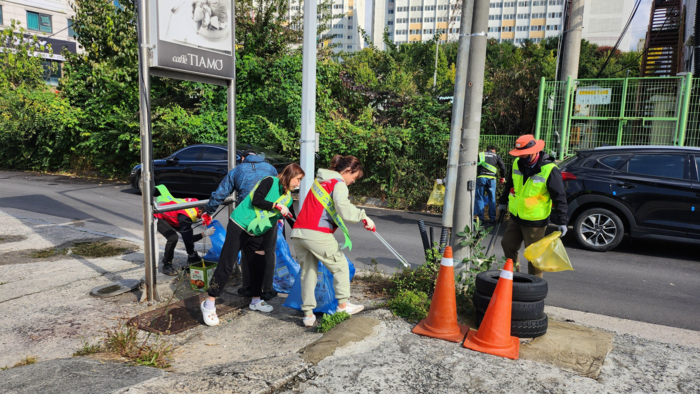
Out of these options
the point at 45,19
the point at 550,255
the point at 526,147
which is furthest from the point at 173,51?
the point at 45,19

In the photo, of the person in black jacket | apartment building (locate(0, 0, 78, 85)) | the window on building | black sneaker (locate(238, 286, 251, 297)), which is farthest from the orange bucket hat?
the window on building

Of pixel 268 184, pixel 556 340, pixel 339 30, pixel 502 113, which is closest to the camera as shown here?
pixel 556 340

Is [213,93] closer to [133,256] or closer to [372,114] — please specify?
[372,114]

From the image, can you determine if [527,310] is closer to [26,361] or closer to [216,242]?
[216,242]

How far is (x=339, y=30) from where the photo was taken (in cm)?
14088

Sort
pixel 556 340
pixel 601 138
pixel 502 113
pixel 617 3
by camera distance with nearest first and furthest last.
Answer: pixel 556 340
pixel 601 138
pixel 502 113
pixel 617 3

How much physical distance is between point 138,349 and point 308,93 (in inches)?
127

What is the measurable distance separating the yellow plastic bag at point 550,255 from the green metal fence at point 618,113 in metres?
7.47

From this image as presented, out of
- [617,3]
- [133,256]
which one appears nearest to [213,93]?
[133,256]

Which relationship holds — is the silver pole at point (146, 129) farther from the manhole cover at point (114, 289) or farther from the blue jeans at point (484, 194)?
the blue jeans at point (484, 194)

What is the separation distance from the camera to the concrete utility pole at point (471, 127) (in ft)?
15.7

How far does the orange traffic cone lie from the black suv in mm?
3961

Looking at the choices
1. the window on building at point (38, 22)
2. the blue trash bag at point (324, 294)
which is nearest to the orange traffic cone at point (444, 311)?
the blue trash bag at point (324, 294)

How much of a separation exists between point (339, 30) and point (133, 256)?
142 metres
